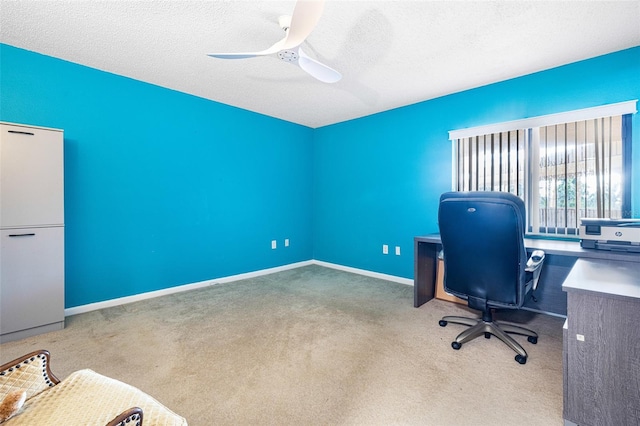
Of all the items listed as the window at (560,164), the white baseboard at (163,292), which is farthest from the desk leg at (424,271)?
the white baseboard at (163,292)

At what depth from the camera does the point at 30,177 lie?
2160 mm

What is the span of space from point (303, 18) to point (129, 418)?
1.81 m

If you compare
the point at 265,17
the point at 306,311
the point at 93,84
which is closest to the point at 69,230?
the point at 93,84

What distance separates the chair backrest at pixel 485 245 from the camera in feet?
5.67

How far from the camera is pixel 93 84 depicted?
8.81ft

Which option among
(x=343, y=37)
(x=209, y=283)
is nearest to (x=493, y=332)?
(x=343, y=37)

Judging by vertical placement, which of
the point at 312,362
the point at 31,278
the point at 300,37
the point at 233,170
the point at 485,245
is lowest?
the point at 312,362

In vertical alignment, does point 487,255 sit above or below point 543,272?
above

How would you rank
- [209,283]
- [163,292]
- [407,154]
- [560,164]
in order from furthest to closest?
[407,154] < [209,283] < [163,292] < [560,164]

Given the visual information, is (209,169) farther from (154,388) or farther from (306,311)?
(154,388)

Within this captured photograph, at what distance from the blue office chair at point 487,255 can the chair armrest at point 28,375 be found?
222 centimetres

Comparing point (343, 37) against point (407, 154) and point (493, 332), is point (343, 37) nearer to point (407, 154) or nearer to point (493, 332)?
point (407, 154)

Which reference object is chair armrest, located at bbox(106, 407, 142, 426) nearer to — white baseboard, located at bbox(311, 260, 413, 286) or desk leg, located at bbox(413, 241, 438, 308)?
desk leg, located at bbox(413, 241, 438, 308)

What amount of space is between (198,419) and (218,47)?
8.55 feet
